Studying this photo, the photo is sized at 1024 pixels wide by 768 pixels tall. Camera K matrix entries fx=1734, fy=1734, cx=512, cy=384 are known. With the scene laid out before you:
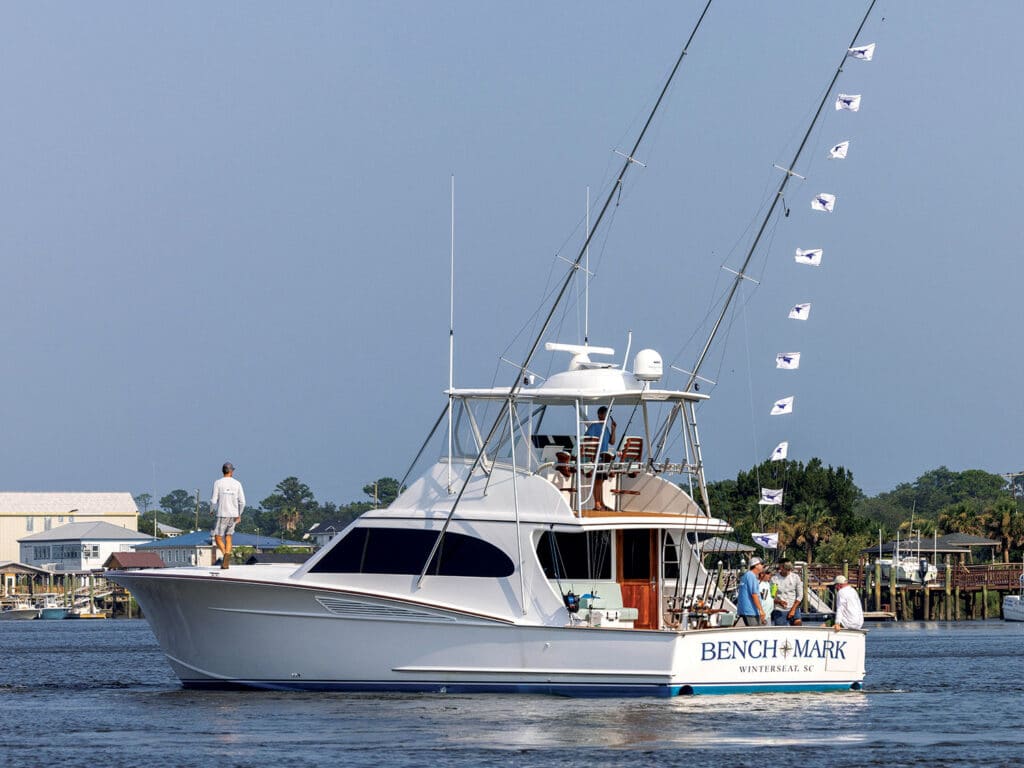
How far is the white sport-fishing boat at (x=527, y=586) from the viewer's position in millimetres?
23422

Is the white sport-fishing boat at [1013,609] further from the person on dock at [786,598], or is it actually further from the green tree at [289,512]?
the green tree at [289,512]

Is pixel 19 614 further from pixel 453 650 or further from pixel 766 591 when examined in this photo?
pixel 766 591

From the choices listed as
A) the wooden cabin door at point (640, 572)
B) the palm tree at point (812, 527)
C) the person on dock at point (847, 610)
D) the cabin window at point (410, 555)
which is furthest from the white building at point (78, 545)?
the person on dock at point (847, 610)

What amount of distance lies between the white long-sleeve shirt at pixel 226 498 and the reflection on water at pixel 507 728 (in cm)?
275

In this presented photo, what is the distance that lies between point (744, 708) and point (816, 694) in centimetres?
208

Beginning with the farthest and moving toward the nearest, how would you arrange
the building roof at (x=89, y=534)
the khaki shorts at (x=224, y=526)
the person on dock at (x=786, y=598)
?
the building roof at (x=89, y=534)
the khaki shorts at (x=224, y=526)
the person on dock at (x=786, y=598)

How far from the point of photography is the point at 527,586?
78.1 feet

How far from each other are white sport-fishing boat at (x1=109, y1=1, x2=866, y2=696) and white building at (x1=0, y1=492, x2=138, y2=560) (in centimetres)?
13451

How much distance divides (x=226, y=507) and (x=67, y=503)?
454 ft

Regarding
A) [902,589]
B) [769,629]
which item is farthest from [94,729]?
[902,589]

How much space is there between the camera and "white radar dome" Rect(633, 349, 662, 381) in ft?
82.1

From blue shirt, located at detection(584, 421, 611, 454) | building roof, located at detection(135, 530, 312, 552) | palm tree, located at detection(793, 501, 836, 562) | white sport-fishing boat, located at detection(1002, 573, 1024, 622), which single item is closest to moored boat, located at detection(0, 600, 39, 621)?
building roof, located at detection(135, 530, 312, 552)

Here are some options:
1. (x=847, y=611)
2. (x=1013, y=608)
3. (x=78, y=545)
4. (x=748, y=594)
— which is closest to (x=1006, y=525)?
(x=1013, y=608)

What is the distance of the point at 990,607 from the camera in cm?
8725
